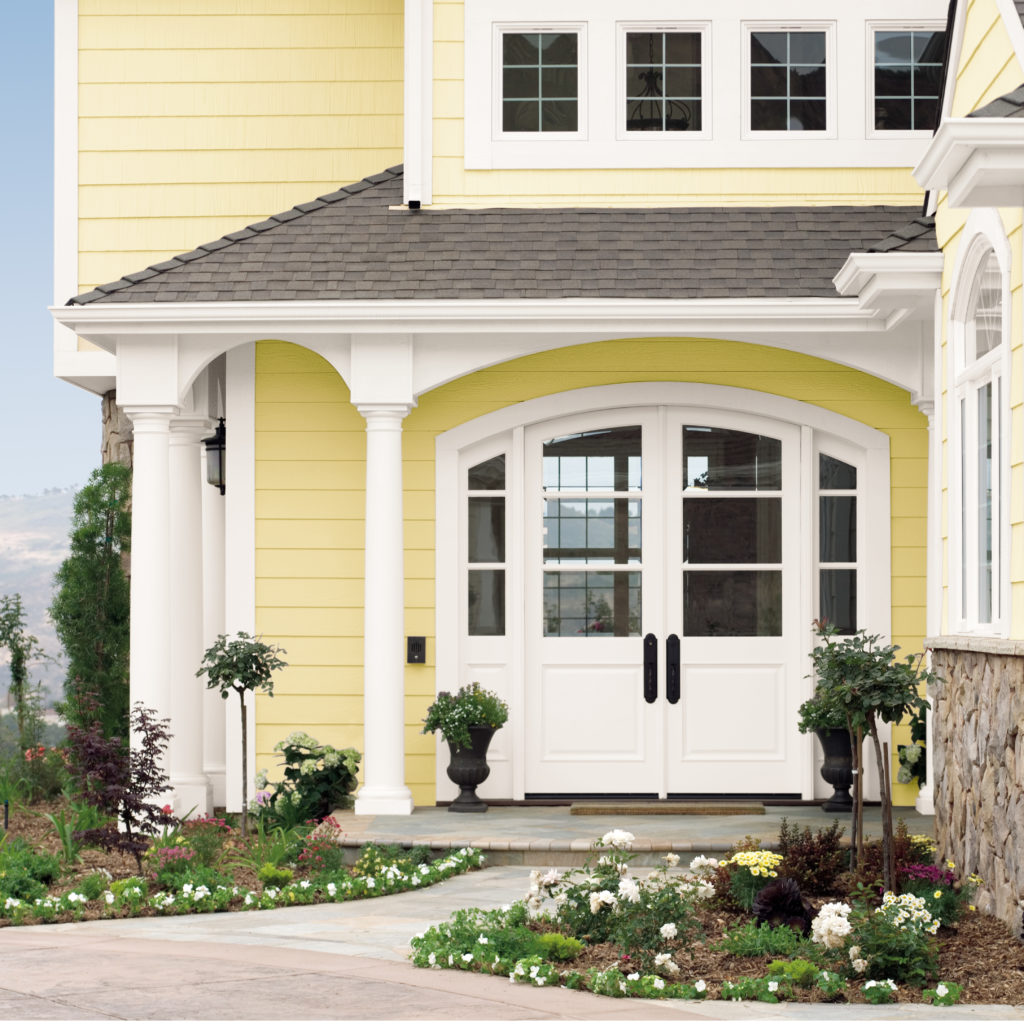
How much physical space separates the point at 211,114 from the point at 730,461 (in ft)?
16.9

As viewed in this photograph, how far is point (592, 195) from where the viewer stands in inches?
387

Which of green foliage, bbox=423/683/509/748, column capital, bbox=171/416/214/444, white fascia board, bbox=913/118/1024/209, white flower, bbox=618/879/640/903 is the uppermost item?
white fascia board, bbox=913/118/1024/209

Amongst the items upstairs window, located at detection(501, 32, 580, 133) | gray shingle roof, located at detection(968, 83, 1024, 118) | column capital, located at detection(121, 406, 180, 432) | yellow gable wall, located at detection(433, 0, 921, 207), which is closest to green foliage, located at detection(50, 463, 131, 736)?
column capital, located at detection(121, 406, 180, 432)

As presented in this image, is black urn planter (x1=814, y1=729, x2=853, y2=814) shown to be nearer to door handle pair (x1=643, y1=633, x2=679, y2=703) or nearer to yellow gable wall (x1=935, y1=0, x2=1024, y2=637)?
door handle pair (x1=643, y1=633, x2=679, y2=703)

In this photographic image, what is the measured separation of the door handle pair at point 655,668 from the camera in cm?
960

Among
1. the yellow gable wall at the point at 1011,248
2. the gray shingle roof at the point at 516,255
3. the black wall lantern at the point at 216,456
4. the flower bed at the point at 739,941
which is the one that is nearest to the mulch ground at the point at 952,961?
the flower bed at the point at 739,941

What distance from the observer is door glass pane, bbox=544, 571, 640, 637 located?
9.68 m

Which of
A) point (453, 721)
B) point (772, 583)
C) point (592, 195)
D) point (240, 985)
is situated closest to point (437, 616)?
point (453, 721)

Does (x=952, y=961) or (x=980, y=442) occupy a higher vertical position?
(x=980, y=442)

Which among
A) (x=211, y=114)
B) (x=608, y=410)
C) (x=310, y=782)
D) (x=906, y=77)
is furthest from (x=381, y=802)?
(x=211, y=114)

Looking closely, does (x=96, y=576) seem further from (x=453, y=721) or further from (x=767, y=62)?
(x=767, y=62)

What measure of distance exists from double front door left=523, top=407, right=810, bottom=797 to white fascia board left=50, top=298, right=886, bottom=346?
1.06 m

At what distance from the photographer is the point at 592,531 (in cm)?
970

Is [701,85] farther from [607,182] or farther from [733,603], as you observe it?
[733,603]
